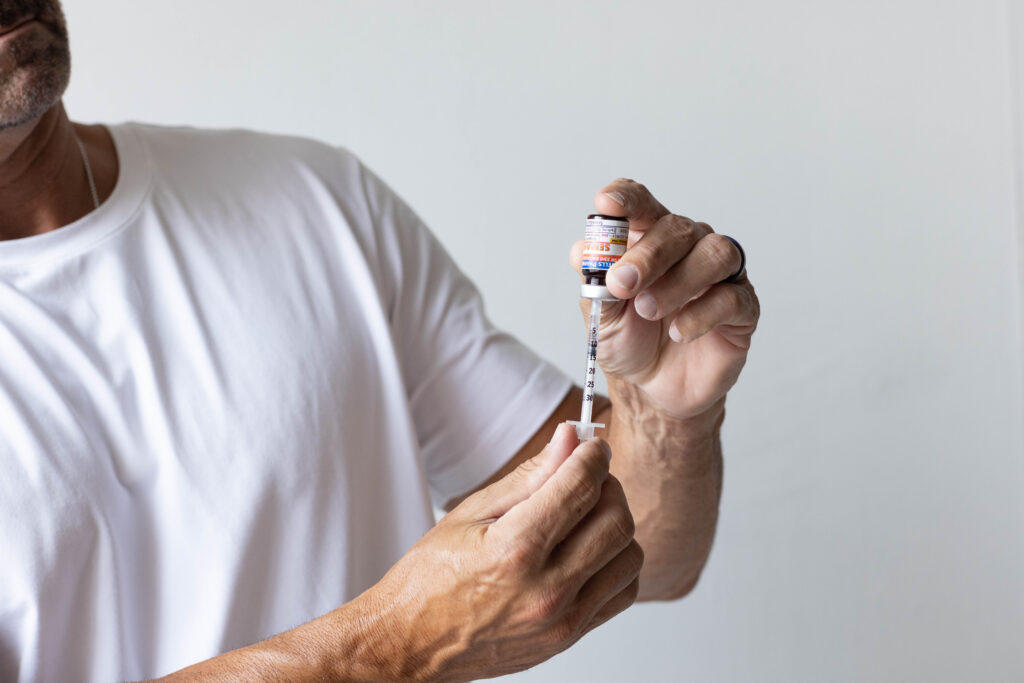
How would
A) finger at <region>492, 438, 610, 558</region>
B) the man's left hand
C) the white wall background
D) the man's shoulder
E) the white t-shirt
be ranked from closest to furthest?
finger at <region>492, 438, 610, 558</region>
the man's left hand
the white t-shirt
the man's shoulder
the white wall background

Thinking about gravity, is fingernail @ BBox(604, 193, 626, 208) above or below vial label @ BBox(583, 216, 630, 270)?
above

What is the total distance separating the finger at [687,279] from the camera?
3.06 ft

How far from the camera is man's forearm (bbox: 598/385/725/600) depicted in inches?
45.6

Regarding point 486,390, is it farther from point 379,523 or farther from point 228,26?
point 228,26

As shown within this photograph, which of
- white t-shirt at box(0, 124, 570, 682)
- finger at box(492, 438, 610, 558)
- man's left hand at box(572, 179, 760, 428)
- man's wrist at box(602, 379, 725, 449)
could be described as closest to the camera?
finger at box(492, 438, 610, 558)

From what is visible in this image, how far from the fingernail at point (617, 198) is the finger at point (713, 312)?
0.46ft

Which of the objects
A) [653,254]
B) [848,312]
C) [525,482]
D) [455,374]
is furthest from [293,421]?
[848,312]

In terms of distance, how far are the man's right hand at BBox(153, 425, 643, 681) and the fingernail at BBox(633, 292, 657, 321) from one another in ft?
0.46

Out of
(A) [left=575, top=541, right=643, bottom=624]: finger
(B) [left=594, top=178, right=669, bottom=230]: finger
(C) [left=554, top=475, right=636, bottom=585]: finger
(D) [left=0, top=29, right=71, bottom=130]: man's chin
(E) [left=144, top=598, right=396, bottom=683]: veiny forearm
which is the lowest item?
(E) [left=144, top=598, right=396, bottom=683]: veiny forearm

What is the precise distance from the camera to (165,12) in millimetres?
2012

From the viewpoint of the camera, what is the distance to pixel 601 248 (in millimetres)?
902

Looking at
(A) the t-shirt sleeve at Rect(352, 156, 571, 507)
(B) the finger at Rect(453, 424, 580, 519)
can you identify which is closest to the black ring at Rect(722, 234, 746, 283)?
(B) the finger at Rect(453, 424, 580, 519)

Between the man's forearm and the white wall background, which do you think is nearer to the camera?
the man's forearm

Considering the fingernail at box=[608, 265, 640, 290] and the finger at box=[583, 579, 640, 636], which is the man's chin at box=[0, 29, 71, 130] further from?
the finger at box=[583, 579, 640, 636]
